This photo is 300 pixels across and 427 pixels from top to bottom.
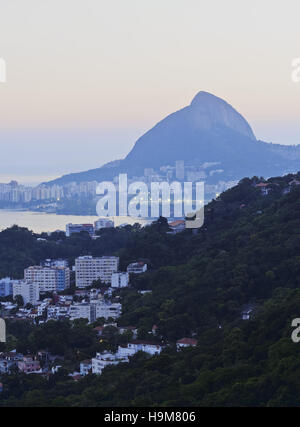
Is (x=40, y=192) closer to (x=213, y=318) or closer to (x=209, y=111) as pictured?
(x=209, y=111)

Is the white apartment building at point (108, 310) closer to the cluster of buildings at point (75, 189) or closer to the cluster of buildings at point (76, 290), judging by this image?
the cluster of buildings at point (76, 290)

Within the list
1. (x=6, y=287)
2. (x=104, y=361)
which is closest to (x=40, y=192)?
(x=6, y=287)

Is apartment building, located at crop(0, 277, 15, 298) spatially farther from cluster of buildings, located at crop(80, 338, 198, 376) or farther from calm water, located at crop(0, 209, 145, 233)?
calm water, located at crop(0, 209, 145, 233)

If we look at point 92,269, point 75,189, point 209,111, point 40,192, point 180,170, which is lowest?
point 92,269

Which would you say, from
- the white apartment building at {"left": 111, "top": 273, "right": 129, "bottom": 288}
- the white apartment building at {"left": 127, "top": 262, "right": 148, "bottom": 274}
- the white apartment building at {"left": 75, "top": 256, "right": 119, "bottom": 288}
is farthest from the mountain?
the white apartment building at {"left": 111, "top": 273, "right": 129, "bottom": 288}

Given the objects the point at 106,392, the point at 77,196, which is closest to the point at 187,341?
the point at 106,392

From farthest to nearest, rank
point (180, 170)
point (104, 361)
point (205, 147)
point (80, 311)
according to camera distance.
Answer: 1. point (205, 147)
2. point (180, 170)
3. point (80, 311)
4. point (104, 361)
